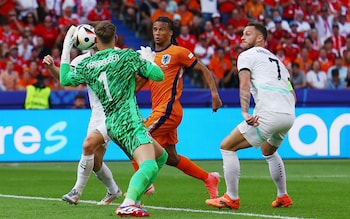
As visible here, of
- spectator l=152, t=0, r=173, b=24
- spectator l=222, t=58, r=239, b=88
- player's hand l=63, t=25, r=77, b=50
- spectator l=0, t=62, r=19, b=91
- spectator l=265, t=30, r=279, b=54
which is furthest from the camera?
spectator l=265, t=30, r=279, b=54

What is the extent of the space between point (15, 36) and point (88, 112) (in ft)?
16.1

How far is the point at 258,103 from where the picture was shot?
11.4m

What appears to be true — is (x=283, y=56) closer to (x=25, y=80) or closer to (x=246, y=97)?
(x=25, y=80)

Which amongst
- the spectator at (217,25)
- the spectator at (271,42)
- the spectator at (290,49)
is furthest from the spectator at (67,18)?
the spectator at (290,49)

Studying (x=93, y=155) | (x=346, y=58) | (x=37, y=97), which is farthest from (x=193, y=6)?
(x=93, y=155)

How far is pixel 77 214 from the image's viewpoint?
10688mm

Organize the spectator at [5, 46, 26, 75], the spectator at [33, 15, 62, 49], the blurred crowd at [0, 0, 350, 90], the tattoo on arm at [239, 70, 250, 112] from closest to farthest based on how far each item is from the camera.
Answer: the tattoo on arm at [239, 70, 250, 112] → the spectator at [5, 46, 26, 75] → the blurred crowd at [0, 0, 350, 90] → the spectator at [33, 15, 62, 49]

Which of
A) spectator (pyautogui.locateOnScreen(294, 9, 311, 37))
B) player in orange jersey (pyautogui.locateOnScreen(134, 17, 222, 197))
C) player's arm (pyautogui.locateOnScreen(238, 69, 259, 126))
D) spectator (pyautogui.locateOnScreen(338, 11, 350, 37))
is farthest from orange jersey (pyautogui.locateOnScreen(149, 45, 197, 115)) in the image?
spectator (pyautogui.locateOnScreen(338, 11, 350, 37))

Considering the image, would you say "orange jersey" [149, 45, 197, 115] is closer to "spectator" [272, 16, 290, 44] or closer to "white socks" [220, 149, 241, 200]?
"white socks" [220, 149, 241, 200]

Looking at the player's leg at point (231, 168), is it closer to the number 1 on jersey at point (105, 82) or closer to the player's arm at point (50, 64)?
the number 1 on jersey at point (105, 82)

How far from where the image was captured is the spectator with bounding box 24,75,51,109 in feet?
70.2

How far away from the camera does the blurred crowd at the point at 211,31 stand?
2469cm

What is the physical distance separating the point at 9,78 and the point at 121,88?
13489mm

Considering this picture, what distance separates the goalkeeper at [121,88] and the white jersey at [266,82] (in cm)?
162
